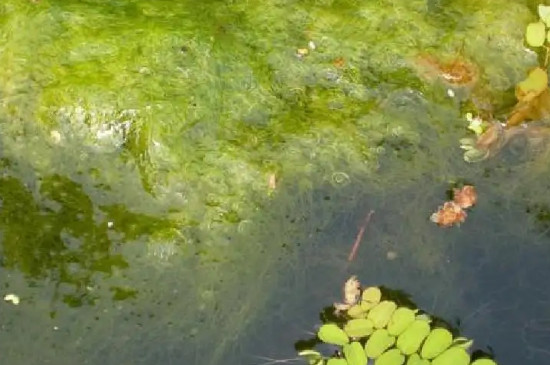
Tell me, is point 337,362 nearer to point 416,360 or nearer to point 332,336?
point 332,336

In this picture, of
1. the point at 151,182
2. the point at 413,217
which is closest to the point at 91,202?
the point at 151,182

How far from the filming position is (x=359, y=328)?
1.97 m

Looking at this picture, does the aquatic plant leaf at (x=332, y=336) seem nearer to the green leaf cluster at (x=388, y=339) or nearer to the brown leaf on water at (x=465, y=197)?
the green leaf cluster at (x=388, y=339)

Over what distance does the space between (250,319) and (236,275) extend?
0.12m

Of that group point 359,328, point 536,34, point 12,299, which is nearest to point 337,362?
point 359,328

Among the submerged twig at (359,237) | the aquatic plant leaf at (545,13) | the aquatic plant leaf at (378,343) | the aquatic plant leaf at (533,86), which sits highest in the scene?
the aquatic plant leaf at (545,13)

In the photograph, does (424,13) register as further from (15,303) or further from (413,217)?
(15,303)

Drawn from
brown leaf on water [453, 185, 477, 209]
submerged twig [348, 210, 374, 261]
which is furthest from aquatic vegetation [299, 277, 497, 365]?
brown leaf on water [453, 185, 477, 209]

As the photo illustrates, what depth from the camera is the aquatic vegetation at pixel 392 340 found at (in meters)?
1.92

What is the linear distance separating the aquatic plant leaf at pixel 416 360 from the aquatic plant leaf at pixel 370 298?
→ 0.53 ft

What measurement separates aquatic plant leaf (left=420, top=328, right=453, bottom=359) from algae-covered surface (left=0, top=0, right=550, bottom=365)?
0.11m

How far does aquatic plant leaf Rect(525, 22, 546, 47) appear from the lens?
7.36 ft

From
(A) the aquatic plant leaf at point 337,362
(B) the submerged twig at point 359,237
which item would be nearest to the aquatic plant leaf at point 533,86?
(B) the submerged twig at point 359,237

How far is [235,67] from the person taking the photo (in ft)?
7.30
